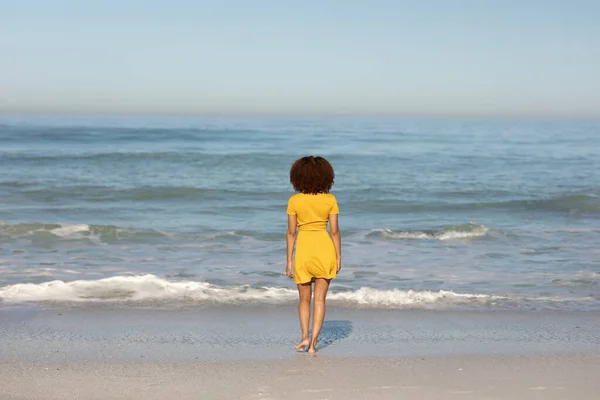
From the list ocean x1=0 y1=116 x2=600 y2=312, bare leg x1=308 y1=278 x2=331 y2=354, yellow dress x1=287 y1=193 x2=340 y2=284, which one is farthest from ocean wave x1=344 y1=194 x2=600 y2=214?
A: yellow dress x1=287 y1=193 x2=340 y2=284

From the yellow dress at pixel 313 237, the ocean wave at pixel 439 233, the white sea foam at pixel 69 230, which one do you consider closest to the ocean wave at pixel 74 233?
the white sea foam at pixel 69 230

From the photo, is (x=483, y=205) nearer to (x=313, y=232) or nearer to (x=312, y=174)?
(x=313, y=232)

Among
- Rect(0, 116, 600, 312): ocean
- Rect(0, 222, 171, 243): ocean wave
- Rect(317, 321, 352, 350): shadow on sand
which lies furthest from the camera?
Rect(0, 222, 171, 243): ocean wave

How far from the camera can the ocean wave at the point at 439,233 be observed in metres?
13.6

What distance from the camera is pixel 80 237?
13.0m

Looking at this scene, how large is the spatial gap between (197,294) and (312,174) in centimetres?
303

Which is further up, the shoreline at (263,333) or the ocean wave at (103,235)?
the shoreline at (263,333)

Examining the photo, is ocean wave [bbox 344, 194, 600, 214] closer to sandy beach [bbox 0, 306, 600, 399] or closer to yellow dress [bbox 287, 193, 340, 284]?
sandy beach [bbox 0, 306, 600, 399]

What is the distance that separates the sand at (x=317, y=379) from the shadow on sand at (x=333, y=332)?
20.9 inches

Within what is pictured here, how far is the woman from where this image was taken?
5.68 m

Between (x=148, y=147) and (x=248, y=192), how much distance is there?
53.4 ft

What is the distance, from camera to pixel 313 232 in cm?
583

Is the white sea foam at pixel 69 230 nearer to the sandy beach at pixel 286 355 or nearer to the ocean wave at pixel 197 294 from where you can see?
the ocean wave at pixel 197 294

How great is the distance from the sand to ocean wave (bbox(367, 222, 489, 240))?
778cm
